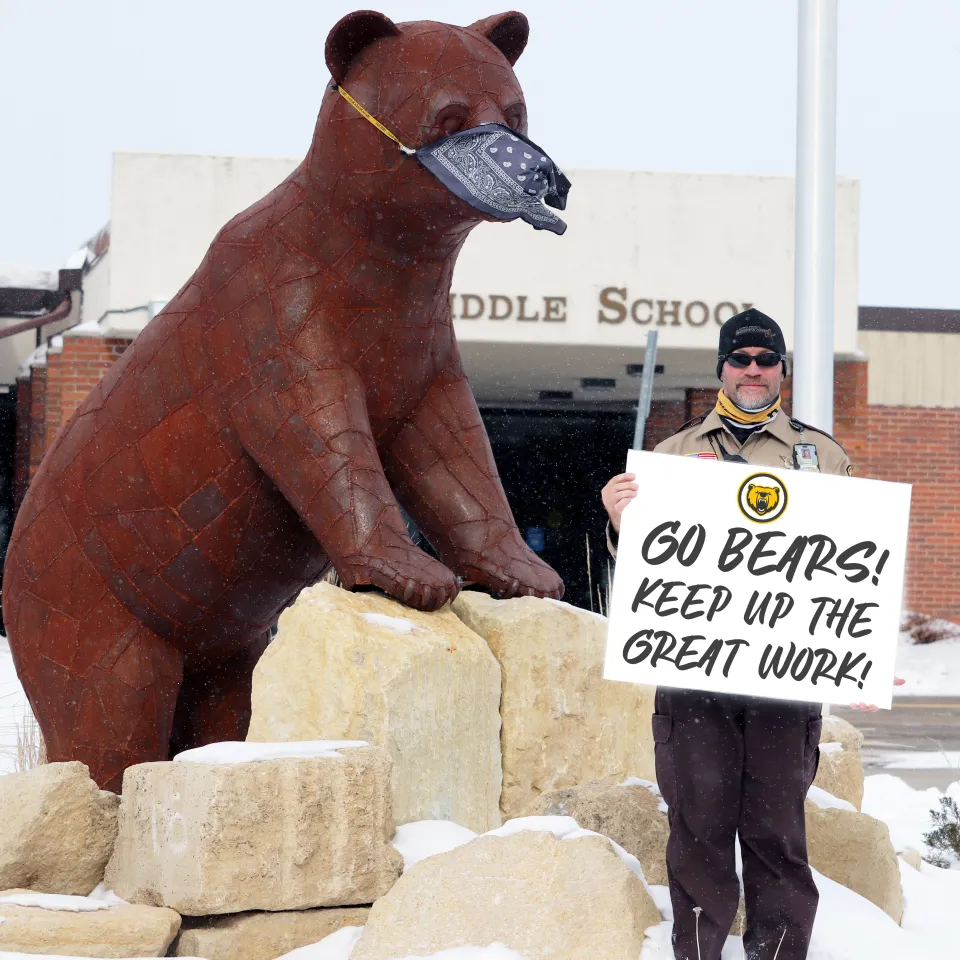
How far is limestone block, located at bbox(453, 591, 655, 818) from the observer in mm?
3838

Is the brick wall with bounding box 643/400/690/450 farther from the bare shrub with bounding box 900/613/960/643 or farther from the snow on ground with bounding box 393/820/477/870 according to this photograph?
the snow on ground with bounding box 393/820/477/870

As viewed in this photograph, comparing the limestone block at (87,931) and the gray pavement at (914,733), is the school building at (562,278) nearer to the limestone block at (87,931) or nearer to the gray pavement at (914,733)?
the gray pavement at (914,733)

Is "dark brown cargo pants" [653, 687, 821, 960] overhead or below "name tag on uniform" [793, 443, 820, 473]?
below

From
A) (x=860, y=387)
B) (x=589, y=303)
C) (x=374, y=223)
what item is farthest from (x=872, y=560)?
(x=860, y=387)

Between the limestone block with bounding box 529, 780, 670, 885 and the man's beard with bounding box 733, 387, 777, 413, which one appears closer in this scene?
the man's beard with bounding box 733, 387, 777, 413

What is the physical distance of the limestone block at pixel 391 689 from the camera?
3.50 metres

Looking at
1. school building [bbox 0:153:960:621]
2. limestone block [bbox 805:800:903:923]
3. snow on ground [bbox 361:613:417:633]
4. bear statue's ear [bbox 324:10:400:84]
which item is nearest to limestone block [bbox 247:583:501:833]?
snow on ground [bbox 361:613:417:633]

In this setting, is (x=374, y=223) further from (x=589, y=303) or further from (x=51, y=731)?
(x=589, y=303)

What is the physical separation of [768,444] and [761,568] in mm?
299

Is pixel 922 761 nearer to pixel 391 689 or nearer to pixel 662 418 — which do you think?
pixel 391 689

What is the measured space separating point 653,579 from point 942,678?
499 inches

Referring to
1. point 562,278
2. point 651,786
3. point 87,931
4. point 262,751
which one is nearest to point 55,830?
point 87,931

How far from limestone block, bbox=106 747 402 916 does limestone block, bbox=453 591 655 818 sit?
2.01 feet

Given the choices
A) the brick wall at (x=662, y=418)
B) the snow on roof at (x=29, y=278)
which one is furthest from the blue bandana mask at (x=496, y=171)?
the brick wall at (x=662, y=418)
